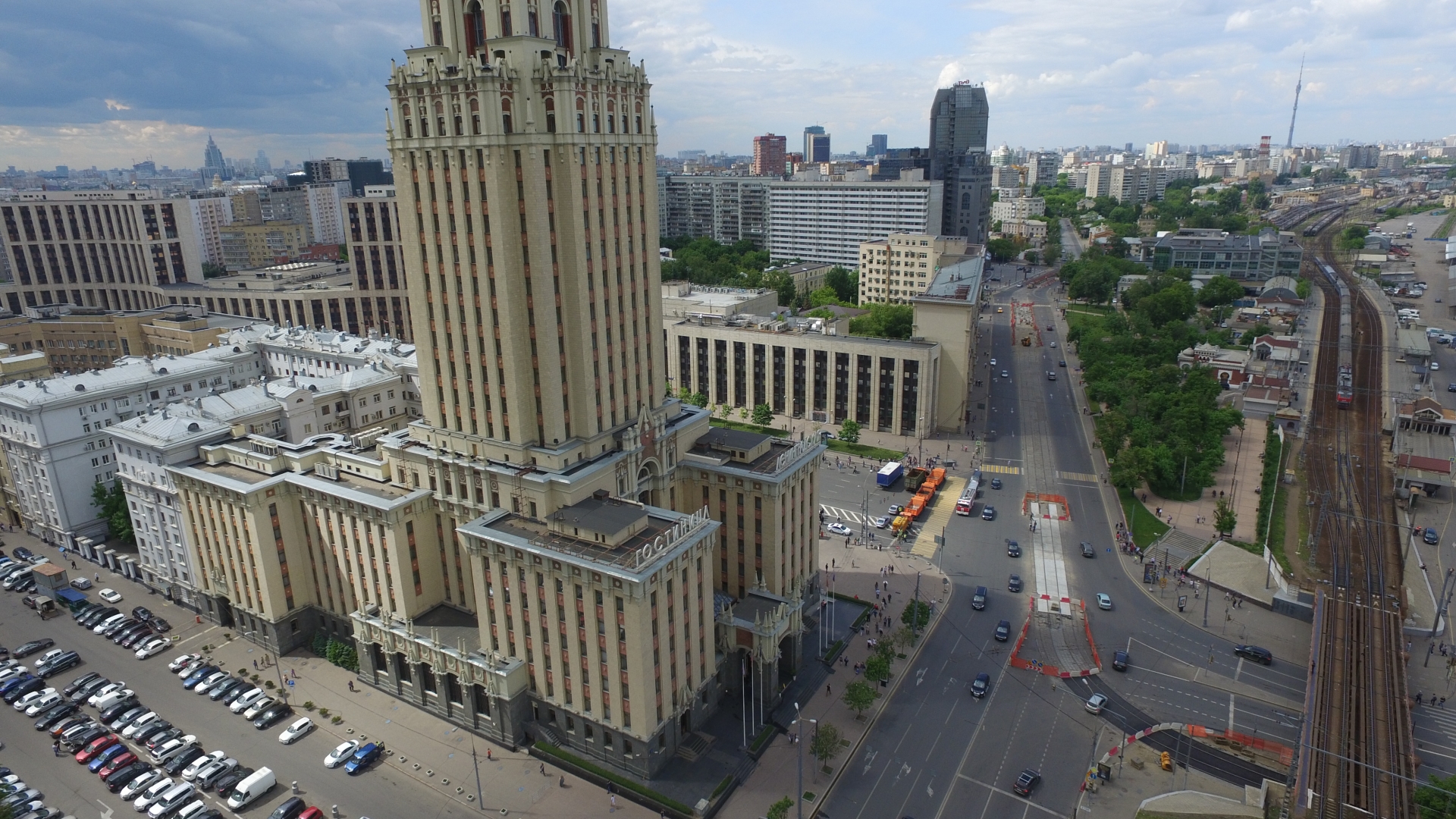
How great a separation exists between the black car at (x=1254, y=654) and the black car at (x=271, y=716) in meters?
98.8

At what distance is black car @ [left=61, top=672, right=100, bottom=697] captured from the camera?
84.5 meters

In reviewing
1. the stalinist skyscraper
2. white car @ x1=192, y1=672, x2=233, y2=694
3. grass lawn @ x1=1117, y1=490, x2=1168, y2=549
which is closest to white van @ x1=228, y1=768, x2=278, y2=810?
the stalinist skyscraper

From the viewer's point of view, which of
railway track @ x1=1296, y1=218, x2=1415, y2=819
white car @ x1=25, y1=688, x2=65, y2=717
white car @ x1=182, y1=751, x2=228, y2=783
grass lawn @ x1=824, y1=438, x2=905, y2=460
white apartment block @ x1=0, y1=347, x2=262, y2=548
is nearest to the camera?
railway track @ x1=1296, y1=218, x2=1415, y2=819

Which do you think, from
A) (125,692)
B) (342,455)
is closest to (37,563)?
(125,692)

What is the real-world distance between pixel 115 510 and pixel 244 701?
156 ft

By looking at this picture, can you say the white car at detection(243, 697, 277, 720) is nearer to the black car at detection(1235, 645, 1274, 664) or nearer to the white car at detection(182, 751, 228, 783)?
the white car at detection(182, 751, 228, 783)

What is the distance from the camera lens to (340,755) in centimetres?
7419

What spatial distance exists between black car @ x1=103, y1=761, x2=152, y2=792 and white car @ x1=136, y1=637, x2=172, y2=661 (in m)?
20.2

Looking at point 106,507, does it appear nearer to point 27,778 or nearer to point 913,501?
point 27,778

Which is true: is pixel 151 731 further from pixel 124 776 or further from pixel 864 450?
pixel 864 450

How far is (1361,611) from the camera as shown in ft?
294

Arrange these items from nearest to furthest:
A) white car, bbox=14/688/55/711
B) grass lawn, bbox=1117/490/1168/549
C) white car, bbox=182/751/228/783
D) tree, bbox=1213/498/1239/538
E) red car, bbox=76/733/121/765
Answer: white car, bbox=182/751/228/783
red car, bbox=76/733/121/765
white car, bbox=14/688/55/711
tree, bbox=1213/498/1239/538
grass lawn, bbox=1117/490/1168/549

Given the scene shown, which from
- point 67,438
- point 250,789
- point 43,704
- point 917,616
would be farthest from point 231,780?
point 917,616

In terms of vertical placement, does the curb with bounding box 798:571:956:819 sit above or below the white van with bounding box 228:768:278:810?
below
